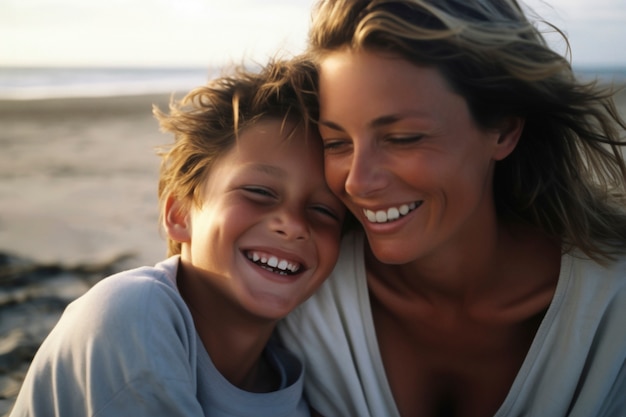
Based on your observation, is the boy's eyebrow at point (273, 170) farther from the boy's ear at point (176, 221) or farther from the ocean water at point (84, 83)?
the ocean water at point (84, 83)

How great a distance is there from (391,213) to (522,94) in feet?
1.83

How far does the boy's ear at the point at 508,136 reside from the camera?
218 centimetres

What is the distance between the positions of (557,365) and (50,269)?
2710mm

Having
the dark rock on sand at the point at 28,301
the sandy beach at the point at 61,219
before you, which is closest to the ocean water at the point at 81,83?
the sandy beach at the point at 61,219

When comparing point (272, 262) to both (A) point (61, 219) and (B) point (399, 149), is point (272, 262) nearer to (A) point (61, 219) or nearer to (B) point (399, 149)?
(B) point (399, 149)

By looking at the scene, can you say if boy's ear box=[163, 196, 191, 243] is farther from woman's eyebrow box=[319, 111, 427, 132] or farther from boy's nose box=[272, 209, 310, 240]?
woman's eyebrow box=[319, 111, 427, 132]

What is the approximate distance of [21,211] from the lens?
191 inches

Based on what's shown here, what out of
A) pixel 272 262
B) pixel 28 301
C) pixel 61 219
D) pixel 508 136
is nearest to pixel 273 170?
pixel 272 262

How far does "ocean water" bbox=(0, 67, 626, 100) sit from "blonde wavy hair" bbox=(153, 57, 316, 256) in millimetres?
10784

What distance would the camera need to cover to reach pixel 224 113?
2.33 meters

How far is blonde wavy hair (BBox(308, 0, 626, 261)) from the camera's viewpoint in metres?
1.95

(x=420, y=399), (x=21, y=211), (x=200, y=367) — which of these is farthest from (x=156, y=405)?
(x=21, y=211)

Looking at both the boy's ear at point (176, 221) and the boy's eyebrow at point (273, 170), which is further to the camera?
the boy's ear at point (176, 221)

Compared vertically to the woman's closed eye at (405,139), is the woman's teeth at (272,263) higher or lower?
lower
